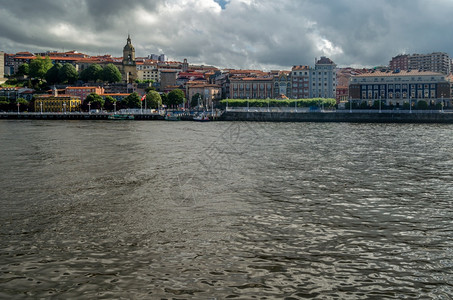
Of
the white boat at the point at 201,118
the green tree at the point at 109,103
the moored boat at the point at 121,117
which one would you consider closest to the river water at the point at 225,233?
the white boat at the point at 201,118

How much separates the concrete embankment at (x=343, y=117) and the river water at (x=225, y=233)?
61703 millimetres

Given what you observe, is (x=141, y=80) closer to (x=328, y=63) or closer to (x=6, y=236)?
(x=328, y=63)

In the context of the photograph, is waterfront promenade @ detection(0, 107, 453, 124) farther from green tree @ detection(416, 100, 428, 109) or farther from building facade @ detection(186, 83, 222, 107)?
building facade @ detection(186, 83, 222, 107)

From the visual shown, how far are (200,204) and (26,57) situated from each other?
Answer: 159 meters

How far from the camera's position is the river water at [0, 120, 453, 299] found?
308 inches

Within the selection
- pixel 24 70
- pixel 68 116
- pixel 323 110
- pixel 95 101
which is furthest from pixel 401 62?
pixel 24 70

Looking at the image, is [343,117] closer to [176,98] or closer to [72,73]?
[176,98]

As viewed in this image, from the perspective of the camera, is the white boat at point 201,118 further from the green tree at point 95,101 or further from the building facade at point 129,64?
the building facade at point 129,64

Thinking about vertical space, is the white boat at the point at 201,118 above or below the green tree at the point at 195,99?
below

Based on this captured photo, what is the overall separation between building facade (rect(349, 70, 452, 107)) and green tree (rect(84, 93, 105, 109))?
53837 mm

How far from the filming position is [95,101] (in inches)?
4262

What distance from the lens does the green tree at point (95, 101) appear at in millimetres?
108312

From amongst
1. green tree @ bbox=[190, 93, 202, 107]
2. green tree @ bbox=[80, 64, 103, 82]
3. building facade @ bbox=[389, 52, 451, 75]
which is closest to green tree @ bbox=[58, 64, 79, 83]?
green tree @ bbox=[80, 64, 103, 82]

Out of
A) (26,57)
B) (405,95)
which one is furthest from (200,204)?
(26,57)
